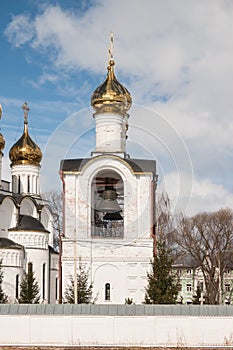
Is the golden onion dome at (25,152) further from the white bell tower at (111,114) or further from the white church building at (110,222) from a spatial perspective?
the white church building at (110,222)

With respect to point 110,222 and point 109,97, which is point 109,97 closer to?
point 109,97

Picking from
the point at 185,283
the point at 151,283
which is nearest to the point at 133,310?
the point at 151,283

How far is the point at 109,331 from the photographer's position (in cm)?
1875

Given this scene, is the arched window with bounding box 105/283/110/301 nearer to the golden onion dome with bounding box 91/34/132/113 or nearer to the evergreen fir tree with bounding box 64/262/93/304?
the evergreen fir tree with bounding box 64/262/93/304

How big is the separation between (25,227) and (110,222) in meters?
5.33

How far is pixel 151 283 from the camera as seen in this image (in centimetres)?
2491

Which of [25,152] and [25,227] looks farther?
[25,152]

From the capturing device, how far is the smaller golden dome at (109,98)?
3431 centimetres

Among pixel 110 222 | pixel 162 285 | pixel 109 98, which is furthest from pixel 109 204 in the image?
pixel 162 285

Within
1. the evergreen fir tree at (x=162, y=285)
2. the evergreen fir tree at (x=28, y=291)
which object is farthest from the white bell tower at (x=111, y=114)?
Result: the evergreen fir tree at (x=162, y=285)

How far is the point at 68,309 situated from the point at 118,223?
1272 centimetres

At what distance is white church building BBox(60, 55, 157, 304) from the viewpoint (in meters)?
30.0

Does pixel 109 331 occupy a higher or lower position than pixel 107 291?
lower

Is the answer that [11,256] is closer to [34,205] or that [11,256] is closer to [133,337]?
[34,205]
